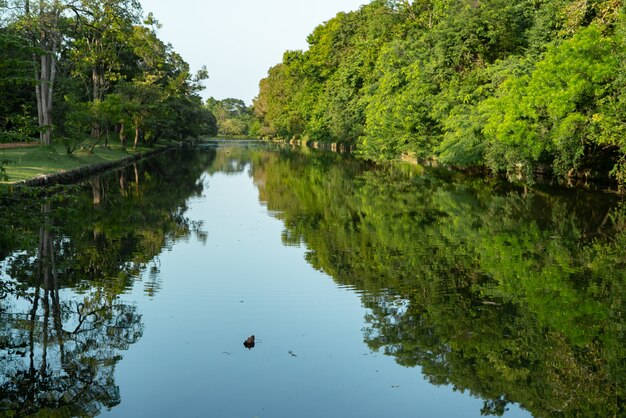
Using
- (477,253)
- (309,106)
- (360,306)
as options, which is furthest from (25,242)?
(309,106)

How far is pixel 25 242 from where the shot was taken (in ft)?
33.8

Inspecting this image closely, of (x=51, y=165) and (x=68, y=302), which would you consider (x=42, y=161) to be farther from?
(x=68, y=302)

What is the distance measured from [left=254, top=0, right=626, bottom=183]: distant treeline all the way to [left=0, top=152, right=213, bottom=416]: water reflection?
1764 centimetres

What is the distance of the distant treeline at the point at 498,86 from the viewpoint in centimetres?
2728

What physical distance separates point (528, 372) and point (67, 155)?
115ft

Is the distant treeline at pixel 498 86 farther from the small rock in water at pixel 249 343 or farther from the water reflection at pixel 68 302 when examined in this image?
the small rock in water at pixel 249 343

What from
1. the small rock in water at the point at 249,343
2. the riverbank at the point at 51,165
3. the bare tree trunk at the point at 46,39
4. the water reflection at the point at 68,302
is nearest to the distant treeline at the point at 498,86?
the water reflection at the point at 68,302

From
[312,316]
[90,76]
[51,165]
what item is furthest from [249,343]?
[90,76]

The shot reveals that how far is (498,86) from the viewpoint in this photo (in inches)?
1422

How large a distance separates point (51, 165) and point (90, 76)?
1426 inches

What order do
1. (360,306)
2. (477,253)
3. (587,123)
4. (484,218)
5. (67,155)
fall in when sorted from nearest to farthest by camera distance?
(360,306), (477,253), (484,218), (587,123), (67,155)

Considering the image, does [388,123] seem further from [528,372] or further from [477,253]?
[528,372]

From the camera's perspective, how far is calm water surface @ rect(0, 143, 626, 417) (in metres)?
7.88

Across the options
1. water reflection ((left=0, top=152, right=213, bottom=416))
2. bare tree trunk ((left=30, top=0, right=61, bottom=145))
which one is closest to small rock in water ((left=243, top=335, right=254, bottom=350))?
water reflection ((left=0, top=152, right=213, bottom=416))
